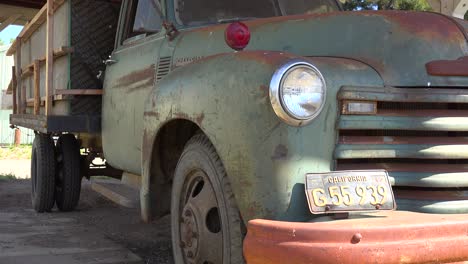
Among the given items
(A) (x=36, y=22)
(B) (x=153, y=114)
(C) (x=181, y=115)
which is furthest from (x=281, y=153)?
(A) (x=36, y=22)

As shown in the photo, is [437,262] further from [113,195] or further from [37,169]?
[37,169]

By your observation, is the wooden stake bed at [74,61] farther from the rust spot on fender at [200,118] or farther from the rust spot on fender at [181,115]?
the rust spot on fender at [200,118]

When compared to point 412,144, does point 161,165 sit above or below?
below

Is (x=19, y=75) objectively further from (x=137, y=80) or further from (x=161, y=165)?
(x=161, y=165)

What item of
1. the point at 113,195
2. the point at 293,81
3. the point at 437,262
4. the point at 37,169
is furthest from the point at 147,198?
the point at 37,169

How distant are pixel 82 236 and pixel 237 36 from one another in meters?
3.17

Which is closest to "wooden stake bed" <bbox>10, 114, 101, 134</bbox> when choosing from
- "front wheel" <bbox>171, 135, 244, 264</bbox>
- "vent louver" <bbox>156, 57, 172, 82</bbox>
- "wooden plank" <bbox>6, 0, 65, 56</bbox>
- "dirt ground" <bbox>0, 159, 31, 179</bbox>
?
"wooden plank" <bbox>6, 0, 65, 56</bbox>

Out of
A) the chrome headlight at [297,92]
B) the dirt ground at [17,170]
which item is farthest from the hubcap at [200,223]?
the dirt ground at [17,170]

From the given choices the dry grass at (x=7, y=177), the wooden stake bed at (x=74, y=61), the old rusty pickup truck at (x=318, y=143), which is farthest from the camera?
the dry grass at (x=7, y=177)

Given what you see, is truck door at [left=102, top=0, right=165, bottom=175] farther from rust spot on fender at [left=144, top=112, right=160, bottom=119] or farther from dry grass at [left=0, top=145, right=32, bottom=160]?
dry grass at [left=0, top=145, right=32, bottom=160]

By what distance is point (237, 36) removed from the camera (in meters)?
2.92

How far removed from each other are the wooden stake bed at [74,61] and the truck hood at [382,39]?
8.84ft

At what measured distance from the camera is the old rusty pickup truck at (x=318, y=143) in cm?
218

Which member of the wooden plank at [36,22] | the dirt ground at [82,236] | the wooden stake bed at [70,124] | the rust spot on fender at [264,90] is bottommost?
the dirt ground at [82,236]
